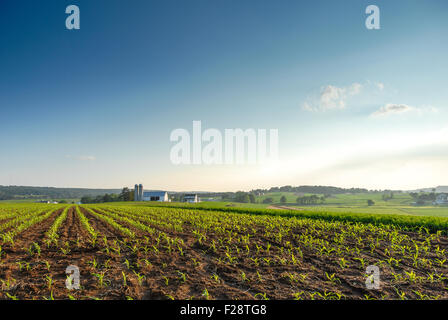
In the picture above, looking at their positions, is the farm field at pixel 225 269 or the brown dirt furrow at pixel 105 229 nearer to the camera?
the farm field at pixel 225 269

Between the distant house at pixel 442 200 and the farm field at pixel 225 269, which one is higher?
the farm field at pixel 225 269

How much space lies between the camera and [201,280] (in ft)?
17.7

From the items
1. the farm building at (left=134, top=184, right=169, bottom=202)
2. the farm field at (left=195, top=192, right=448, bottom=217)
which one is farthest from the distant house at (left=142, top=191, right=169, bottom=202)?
the farm field at (left=195, top=192, right=448, bottom=217)

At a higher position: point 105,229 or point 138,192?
point 105,229

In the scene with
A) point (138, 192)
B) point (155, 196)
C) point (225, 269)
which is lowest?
point (155, 196)

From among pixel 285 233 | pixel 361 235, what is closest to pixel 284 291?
pixel 285 233

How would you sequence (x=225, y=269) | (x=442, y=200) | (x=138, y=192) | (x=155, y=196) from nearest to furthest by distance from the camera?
(x=225, y=269) → (x=442, y=200) → (x=155, y=196) → (x=138, y=192)
